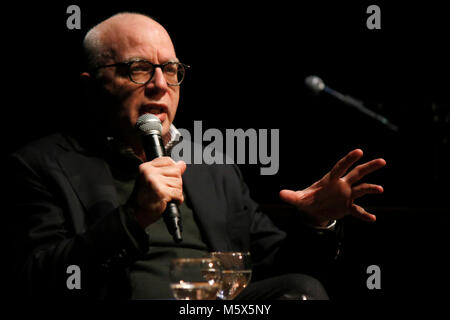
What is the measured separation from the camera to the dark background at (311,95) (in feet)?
7.06

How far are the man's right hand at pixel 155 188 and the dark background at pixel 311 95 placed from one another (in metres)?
1.10

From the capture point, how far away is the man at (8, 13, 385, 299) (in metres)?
1.35

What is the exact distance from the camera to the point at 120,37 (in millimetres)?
1847

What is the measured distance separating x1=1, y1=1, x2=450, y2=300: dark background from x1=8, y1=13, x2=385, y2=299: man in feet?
1.46

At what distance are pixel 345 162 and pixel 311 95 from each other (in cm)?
79

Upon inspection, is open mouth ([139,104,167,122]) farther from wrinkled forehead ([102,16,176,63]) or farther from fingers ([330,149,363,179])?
fingers ([330,149,363,179])

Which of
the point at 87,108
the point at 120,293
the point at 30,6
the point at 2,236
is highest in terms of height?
the point at 30,6

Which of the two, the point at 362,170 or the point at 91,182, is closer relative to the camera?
the point at 362,170

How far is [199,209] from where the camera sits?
1.87m

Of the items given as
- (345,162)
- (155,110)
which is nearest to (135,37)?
(155,110)

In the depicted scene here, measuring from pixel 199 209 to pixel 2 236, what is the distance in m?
0.70

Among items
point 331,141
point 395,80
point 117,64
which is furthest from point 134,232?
point 395,80

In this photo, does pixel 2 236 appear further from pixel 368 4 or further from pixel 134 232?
pixel 368 4

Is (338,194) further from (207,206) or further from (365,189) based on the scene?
(207,206)
